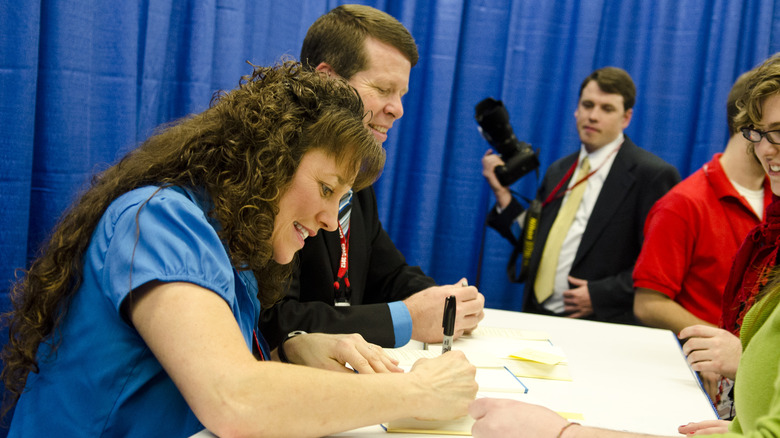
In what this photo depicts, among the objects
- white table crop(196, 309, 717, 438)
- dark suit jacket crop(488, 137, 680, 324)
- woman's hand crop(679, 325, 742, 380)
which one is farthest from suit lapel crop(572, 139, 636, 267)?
woman's hand crop(679, 325, 742, 380)

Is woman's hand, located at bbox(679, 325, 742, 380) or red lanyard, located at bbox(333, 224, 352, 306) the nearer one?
woman's hand, located at bbox(679, 325, 742, 380)

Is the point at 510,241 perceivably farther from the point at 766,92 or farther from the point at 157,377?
the point at 157,377

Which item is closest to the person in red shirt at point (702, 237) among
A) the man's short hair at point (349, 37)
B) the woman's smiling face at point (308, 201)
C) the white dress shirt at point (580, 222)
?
the white dress shirt at point (580, 222)

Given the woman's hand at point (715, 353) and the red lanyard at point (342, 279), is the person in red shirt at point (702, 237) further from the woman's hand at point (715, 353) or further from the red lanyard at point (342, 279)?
the red lanyard at point (342, 279)

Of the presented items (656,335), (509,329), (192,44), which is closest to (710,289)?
(656,335)

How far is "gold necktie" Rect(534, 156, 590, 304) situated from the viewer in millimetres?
2938

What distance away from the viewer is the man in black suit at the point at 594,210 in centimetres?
279

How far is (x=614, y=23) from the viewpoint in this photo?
331cm

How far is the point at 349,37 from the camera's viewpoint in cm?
174

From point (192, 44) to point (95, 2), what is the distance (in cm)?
36

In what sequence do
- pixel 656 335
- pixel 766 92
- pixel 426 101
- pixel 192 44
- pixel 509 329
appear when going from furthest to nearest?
pixel 426 101, pixel 192 44, pixel 656 335, pixel 509 329, pixel 766 92

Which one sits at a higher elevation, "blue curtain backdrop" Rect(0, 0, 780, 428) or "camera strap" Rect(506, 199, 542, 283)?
"blue curtain backdrop" Rect(0, 0, 780, 428)

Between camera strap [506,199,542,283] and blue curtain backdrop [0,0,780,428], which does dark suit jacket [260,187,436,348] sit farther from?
camera strap [506,199,542,283]

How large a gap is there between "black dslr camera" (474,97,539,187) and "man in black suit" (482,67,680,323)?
0.08m
